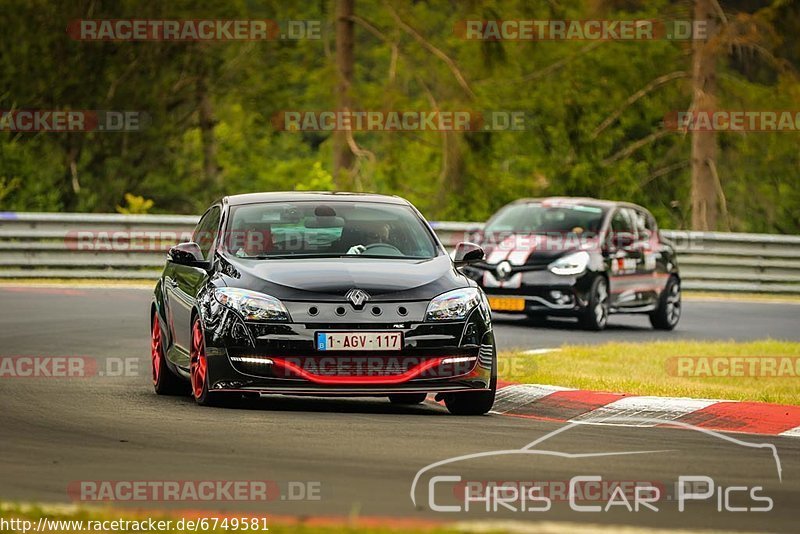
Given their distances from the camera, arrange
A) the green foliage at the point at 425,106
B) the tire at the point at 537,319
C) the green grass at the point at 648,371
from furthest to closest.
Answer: the green foliage at the point at 425,106, the tire at the point at 537,319, the green grass at the point at 648,371

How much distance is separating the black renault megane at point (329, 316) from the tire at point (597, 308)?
890 centimetres

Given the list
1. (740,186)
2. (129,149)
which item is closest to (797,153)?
(740,186)

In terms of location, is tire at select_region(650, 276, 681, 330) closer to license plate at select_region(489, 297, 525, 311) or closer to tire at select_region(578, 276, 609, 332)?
tire at select_region(578, 276, 609, 332)

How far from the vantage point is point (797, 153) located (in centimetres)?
4331

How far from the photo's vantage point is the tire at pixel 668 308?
23062 millimetres

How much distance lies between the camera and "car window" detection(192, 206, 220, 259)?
13.0 m

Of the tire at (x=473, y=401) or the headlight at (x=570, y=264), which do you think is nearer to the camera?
the tire at (x=473, y=401)

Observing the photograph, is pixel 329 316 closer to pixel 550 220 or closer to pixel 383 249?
pixel 383 249

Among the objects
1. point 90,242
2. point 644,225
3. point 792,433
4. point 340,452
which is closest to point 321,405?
point 340,452

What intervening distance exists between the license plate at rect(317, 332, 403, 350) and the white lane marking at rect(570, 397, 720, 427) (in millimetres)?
1442

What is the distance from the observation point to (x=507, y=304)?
21391 mm

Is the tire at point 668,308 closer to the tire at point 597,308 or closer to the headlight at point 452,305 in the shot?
the tire at point 597,308

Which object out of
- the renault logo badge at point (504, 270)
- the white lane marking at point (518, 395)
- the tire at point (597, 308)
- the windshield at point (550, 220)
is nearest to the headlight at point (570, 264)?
the tire at point (597, 308)

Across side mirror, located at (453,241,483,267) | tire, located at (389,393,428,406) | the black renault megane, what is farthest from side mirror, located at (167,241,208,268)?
side mirror, located at (453,241,483,267)
